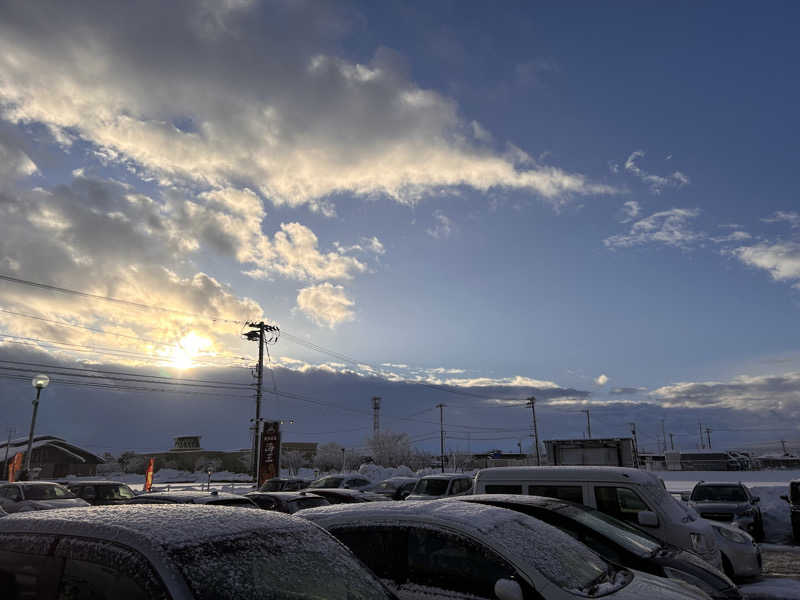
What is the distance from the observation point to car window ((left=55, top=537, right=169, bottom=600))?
2.40 metres

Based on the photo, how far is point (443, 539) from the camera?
4262mm

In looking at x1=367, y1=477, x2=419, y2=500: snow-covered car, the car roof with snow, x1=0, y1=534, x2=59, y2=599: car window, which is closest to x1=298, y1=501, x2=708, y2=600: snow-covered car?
x1=0, y1=534, x2=59, y2=599: car window

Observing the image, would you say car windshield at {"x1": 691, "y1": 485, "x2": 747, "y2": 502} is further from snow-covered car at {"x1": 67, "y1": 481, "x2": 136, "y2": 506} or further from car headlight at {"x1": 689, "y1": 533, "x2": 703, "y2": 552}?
snow-covered car at {"x1": 67, "y1": 481, "x2": 136, "y2": 506}

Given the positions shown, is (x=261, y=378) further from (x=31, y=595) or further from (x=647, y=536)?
(x=31, y=595)

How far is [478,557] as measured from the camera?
407 centimetres

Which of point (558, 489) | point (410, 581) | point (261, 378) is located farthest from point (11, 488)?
point (261, 378)

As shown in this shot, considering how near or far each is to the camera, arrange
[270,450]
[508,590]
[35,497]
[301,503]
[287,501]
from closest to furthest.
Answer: [508,590]
[287,501]
[301,503]
[35,497]
[270,450]

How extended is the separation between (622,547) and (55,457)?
6921cm

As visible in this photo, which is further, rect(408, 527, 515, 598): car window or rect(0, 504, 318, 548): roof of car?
rect(408, 527, 515, 598): car window

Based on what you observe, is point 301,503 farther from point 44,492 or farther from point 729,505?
point 729,505

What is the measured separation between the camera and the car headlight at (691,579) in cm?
582

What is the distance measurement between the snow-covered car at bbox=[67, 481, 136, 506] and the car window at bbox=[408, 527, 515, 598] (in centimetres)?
1637

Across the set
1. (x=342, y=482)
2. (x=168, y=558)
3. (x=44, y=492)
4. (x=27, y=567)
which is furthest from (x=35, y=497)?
(x=168, y=558)

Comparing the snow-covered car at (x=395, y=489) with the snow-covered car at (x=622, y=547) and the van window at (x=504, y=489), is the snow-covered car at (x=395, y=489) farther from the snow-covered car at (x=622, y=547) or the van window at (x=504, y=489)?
the snow-covered car at (x=622, y=547)
